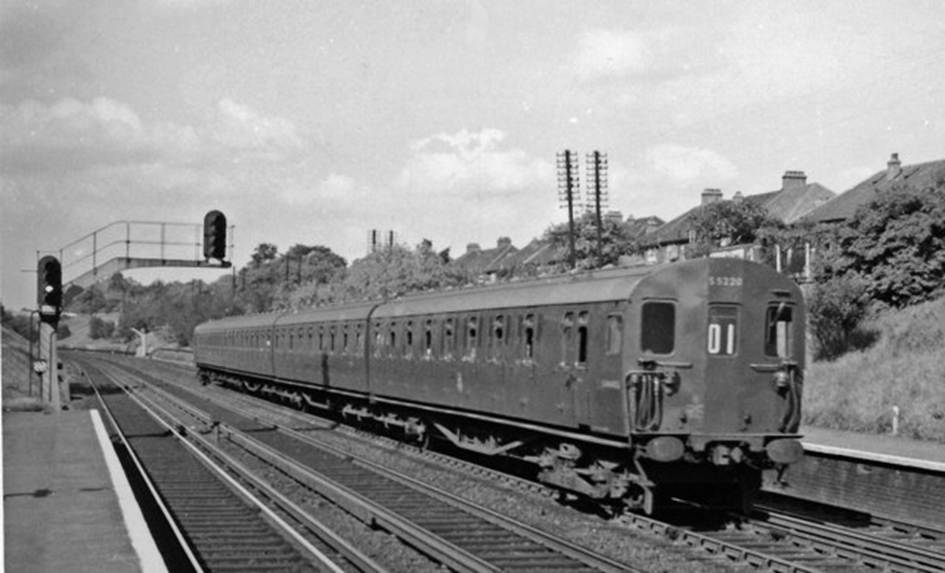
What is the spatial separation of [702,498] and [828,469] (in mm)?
3762

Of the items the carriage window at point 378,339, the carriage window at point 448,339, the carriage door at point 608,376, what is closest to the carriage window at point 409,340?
the carriage window at point 378,339

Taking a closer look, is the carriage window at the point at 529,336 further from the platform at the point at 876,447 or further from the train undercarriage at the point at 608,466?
the platform at the point at 876,447

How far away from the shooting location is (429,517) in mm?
14750

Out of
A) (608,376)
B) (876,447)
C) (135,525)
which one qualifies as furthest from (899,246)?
(135,525)

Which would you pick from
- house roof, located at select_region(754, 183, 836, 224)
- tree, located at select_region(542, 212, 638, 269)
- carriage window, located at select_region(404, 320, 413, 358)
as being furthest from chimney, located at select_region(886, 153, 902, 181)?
carriage window, located at select_region(404, 320, 413, 358)

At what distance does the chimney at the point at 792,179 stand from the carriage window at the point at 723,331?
185 ft

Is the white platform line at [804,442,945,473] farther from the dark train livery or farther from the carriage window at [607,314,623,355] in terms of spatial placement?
the carriage window at [607,314,623,355]

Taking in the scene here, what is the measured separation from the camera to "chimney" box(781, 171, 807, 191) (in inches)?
2677

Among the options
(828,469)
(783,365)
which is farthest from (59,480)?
(828,469)

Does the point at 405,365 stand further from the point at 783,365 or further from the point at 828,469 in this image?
the point at 783,365

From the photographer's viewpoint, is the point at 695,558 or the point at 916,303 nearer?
the point at 695,558

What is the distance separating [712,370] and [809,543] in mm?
2310

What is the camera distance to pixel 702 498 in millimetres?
15867

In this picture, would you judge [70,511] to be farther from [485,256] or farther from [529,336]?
[485,256]
